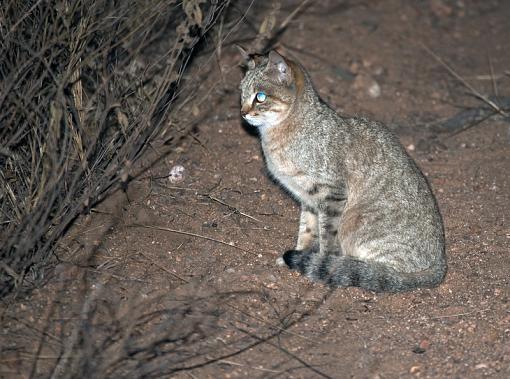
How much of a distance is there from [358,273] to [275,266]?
74 cm

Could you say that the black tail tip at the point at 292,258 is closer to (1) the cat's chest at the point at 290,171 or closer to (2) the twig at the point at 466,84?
(1) the cat's chest at the point at 290,171

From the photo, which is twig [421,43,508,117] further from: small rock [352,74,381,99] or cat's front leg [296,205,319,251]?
cat's front leg [296,205,319,251]

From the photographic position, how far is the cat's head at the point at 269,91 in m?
6.13

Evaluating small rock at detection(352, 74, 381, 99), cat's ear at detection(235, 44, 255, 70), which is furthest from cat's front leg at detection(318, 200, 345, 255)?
small rock at detection(352, 74, 381, 99)

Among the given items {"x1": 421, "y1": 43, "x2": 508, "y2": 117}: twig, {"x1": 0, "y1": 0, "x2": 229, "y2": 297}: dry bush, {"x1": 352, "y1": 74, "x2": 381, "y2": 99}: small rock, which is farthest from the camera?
{"x1": 352, "y1": 74, "x2": 381, "y2": 99}: small rock

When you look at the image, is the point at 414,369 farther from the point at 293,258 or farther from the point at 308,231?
the point at 308,231

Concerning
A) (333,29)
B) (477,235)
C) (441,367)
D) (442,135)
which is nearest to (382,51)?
(333,29)

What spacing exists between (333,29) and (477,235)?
14.2ft

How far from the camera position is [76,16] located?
609 centimetres

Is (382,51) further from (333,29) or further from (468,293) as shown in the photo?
(468,293)

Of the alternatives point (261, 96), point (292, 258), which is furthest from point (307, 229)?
point (261, 96)

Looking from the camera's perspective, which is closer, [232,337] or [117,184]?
[232,337]

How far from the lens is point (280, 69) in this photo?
20.0ft

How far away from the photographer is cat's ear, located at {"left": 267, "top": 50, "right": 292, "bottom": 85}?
605 cm
